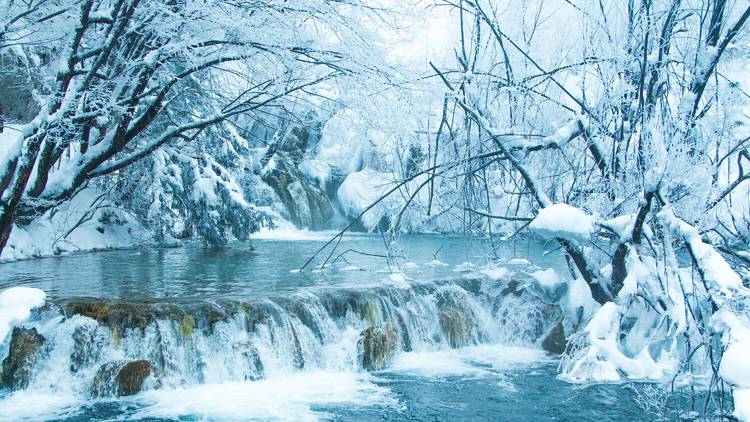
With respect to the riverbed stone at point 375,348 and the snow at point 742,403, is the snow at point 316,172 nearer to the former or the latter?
the riverbed stone at point 375,348

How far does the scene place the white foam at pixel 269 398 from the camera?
19.8 ft

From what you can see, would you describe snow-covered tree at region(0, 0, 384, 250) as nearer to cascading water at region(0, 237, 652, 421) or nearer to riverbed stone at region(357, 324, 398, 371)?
cascading water at region(0, 237, 652, 421)

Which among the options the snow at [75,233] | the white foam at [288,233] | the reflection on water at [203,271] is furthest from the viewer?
the white foam at [288,233]

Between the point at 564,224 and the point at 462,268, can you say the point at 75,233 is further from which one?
the point at 564,224

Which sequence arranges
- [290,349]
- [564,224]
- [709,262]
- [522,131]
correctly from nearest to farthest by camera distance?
[709,262], [564,224], [522,131], [290,349]

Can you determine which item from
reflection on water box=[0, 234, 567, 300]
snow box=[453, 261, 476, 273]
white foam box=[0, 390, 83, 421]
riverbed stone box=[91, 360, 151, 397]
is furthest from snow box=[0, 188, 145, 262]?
snow box=[453, 261, 476, 273]

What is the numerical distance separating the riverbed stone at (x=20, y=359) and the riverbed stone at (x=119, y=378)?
740 mm

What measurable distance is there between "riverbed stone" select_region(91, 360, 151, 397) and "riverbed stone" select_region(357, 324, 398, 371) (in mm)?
2789

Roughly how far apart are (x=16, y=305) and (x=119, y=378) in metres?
1.54

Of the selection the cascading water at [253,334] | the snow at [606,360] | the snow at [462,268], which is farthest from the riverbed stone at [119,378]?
the snow at [462,268]

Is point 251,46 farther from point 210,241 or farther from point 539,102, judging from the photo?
point 210,241

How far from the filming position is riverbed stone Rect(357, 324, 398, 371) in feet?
26.3

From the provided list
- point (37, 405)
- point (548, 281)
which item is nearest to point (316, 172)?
point (548, 281)

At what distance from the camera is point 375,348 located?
8.09 metres
